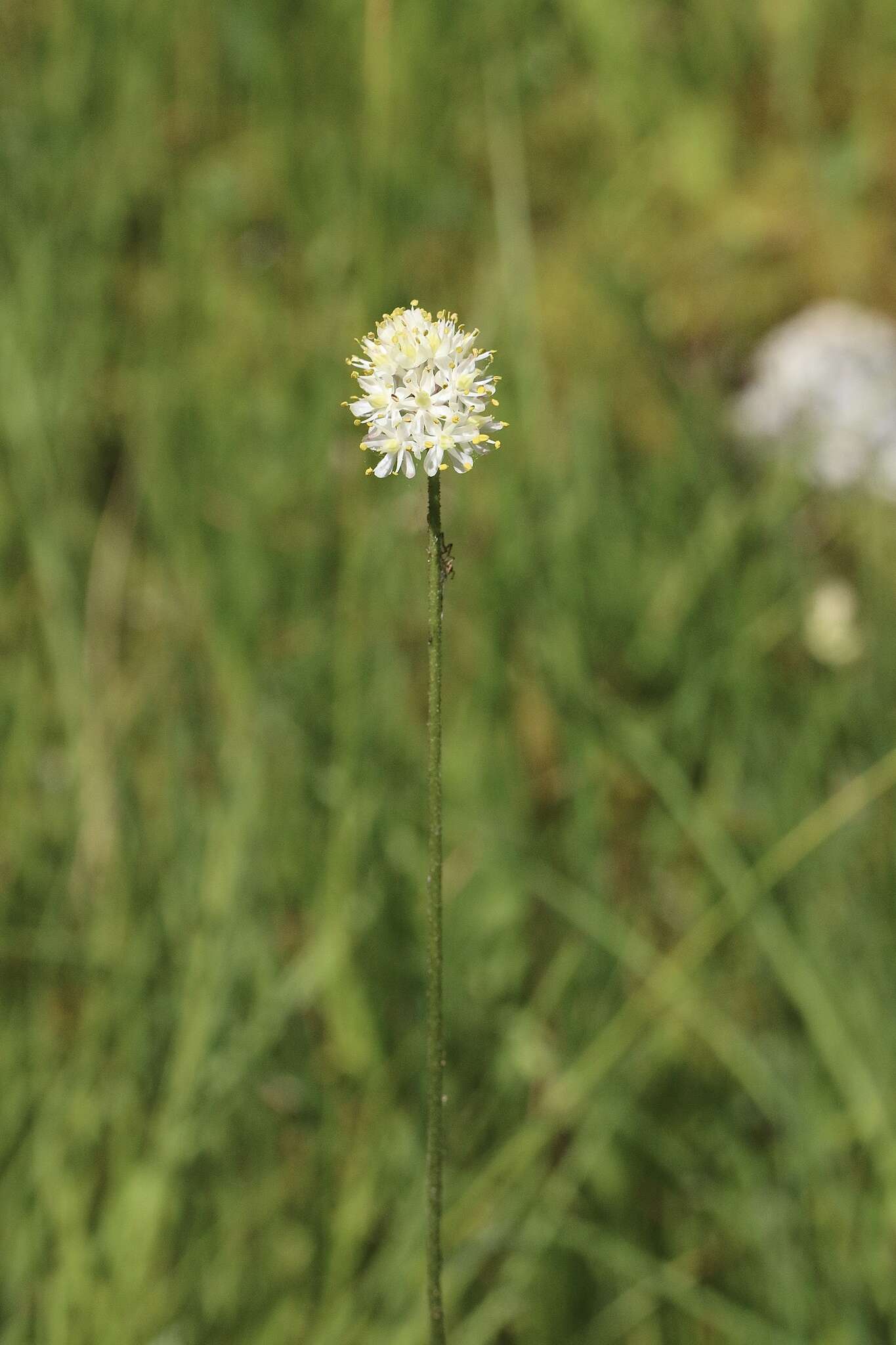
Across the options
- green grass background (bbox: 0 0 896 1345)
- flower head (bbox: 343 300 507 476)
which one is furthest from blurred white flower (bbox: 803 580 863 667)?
flower head (bbox: 343 300 507 476)

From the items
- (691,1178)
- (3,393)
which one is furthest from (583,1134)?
(3,393)

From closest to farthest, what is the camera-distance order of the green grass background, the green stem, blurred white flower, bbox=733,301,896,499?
the green stem
the green grass background
blurred white flower, bbox=733,301,896,499

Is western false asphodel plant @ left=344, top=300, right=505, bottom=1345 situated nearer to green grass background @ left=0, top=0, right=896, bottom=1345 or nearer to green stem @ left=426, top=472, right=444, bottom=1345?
green stem @ left=426, top=472, right=444, bottom=1345

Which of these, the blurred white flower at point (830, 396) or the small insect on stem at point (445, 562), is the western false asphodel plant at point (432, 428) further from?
the blurred white flower at point (830, 396)

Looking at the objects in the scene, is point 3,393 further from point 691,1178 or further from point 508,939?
point 691,1178

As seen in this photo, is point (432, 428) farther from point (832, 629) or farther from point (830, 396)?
point (830, 396)

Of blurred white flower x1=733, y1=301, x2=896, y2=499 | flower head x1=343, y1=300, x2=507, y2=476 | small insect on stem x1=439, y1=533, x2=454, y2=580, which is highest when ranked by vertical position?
blurred white flower x1=733, y1=301, x2=896, y2=499
